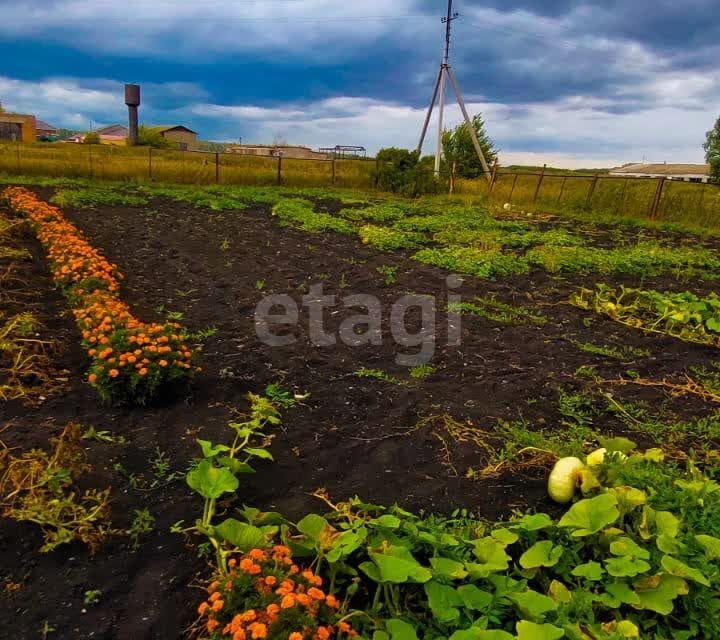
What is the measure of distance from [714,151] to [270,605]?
52183 millimetres

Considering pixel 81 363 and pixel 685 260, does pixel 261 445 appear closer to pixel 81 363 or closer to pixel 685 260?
pixel 81 363

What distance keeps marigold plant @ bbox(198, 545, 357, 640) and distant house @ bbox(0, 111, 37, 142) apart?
1772 inches

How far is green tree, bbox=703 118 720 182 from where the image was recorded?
40781mm

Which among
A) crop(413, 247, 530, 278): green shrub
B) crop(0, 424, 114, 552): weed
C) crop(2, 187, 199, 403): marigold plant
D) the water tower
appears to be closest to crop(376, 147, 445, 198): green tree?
crop(413, 247, 530, 278): green shrub

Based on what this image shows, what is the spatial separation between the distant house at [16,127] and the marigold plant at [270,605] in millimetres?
45010

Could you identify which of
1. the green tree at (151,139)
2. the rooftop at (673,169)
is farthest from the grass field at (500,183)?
the rooftop at (673,169)

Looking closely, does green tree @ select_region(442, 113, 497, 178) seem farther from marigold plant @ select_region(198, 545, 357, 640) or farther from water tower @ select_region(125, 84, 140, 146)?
marigold plant @ select_region(198, 545, 357, 640)

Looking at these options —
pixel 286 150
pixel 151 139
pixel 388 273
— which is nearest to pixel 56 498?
pixel 388 273

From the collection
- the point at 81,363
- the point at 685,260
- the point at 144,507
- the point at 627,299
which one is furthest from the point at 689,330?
the point at 81,363

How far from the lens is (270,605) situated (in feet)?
4.43

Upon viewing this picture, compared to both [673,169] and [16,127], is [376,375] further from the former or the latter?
[673,169]

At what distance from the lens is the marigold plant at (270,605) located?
1.33 m

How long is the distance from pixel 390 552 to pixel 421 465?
2.59 ft

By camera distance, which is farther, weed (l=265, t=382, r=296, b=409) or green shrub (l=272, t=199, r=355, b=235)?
green shrub (l=272, t=199, r=355, b=235)
